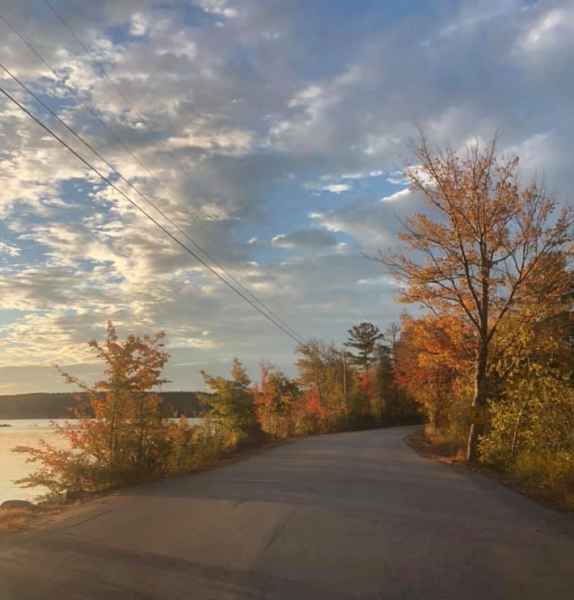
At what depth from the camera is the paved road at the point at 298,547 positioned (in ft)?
20.8

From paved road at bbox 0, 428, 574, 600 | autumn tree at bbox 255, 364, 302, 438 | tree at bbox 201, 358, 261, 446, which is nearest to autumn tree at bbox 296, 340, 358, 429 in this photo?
autumn tree at bbox 255, 364, 302, 438

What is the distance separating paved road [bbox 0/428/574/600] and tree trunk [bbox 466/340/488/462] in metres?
6.69

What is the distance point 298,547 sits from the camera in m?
7.98

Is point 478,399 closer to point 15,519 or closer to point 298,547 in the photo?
point 298,547

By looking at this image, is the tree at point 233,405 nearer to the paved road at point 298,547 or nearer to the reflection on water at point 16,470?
the reflection on water at point 16,470

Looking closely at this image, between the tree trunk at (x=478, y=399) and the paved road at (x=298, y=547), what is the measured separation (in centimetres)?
669

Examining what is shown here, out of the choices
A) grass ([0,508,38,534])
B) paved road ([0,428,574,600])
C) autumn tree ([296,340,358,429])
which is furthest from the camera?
autumn tree ([296,340,358,429])

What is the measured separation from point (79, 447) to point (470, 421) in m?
11.7

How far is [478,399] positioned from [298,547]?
13.6 metres

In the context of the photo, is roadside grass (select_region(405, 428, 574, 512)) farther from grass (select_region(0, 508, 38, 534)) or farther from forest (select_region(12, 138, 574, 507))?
grass (select_region(0, 508, 38, 534))

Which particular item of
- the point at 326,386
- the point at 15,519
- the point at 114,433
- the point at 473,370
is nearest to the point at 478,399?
the point at 473,370

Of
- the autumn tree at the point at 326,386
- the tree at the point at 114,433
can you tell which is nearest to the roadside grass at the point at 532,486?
the tree at the point at 114,433

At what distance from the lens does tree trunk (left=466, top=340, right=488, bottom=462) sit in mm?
20047

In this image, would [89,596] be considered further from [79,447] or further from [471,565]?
[79,447]
